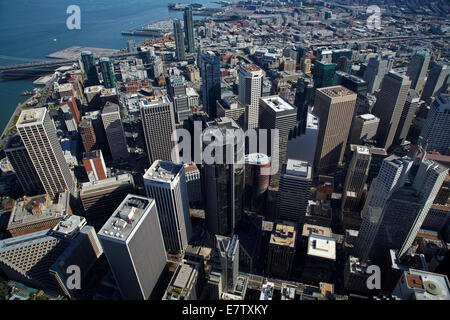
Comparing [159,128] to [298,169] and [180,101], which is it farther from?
[298,169]

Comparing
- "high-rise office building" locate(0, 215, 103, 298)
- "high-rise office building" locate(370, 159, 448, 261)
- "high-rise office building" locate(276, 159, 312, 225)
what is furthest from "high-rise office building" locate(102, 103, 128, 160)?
"high-rise office building" locate(370, 159, 448, 261)

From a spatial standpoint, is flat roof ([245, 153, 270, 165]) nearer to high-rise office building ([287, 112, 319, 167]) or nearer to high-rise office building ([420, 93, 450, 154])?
high-rise office building ([287, 112, 319, 167])

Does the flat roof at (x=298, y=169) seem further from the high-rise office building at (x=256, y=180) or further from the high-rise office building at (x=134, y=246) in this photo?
the high-rise office building at (x=134, y=246)

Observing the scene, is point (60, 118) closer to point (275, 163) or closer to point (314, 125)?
point (275, 163)

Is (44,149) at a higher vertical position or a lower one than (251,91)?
lower

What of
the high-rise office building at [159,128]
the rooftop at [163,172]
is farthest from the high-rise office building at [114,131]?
the rooftop at [163,172]

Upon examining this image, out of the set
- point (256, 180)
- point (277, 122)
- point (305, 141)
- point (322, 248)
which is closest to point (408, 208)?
point (322, 248)
